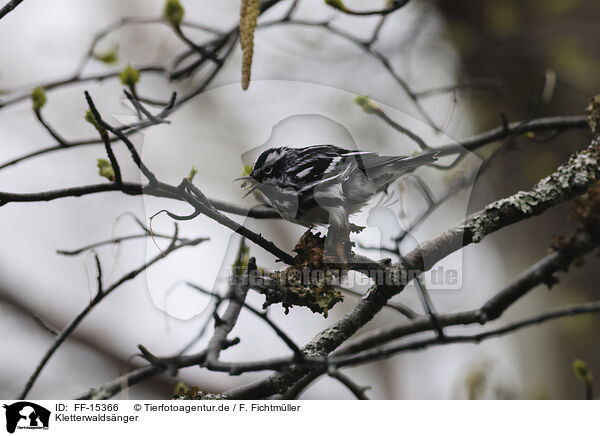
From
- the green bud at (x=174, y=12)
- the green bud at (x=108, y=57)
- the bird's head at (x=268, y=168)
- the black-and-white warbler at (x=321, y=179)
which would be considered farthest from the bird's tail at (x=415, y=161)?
the green bud at (x=108, y=57)

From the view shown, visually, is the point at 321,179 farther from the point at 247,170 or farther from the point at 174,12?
the point at 174,12

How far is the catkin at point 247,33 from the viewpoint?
0.41 metres

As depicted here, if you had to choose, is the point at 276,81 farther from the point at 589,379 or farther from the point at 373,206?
→ the point at 589,379

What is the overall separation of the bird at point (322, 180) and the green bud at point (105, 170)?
0.46 ft

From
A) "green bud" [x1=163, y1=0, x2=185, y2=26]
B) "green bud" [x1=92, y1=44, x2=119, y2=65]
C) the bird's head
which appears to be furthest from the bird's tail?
"green bud" [x1=92, y1=44, x2=119, y2=65]

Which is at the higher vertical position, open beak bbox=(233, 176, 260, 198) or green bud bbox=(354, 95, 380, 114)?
green bud bbox=(354, 95, 380, 114)

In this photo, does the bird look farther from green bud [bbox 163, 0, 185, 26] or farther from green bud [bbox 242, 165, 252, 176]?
green bud [bbox 163, 0, 185, 26]

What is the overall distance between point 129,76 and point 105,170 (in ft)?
0.32

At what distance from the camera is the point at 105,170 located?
19.6 inches

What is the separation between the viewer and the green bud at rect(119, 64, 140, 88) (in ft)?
1.50

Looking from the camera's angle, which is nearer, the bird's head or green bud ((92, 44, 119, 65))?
the bird's head

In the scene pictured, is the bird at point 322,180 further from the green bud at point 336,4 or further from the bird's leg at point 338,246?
the green bud at point 336,4

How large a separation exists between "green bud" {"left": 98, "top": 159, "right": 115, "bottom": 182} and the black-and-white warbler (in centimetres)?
14

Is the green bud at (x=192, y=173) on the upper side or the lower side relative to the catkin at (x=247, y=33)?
lower
